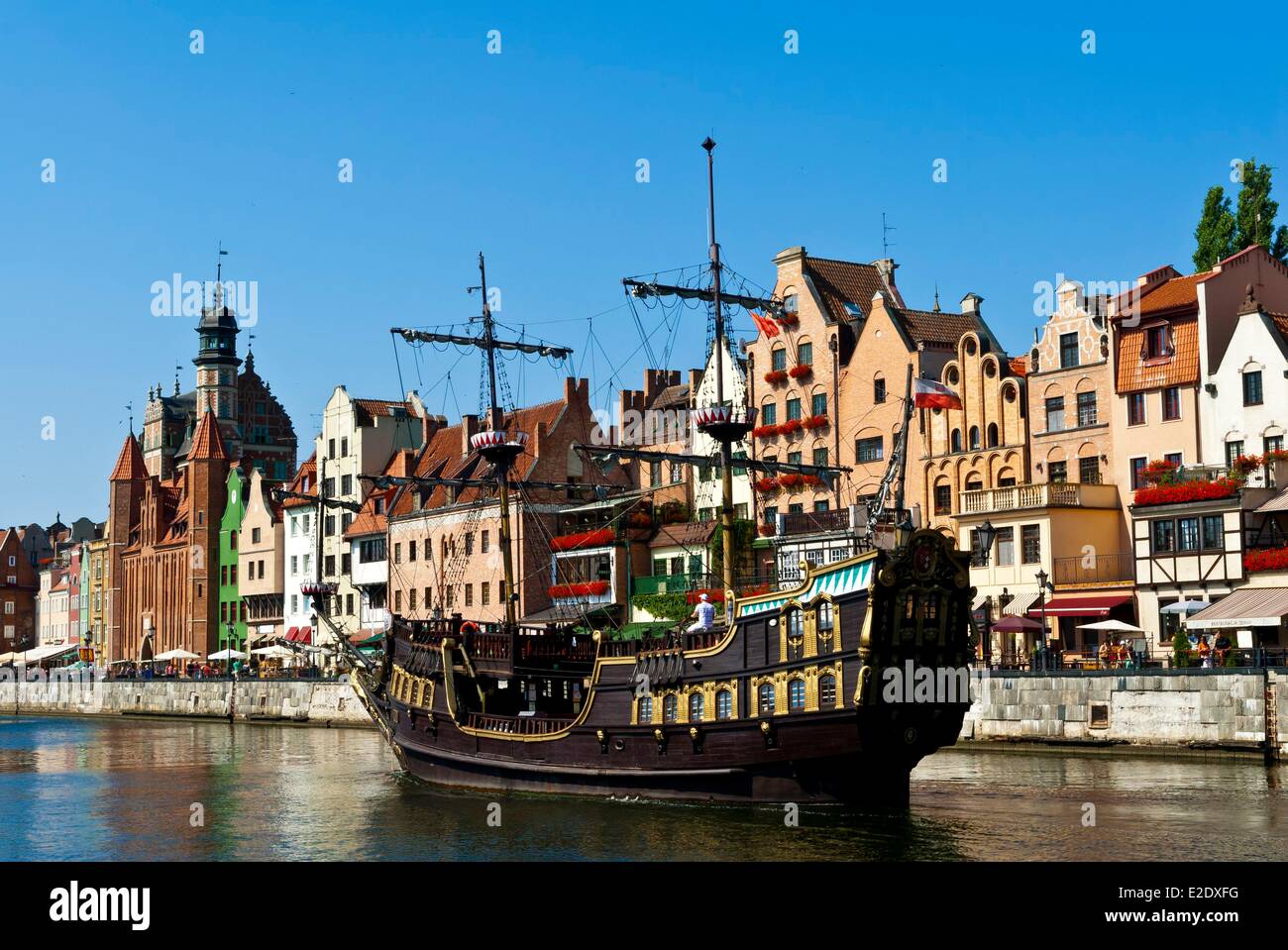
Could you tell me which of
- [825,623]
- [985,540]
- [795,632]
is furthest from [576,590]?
[825,623]

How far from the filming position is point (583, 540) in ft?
268

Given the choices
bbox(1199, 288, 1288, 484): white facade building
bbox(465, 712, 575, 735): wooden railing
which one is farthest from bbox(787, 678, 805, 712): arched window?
bbox(1199, 288, 1288, 484): white facade building

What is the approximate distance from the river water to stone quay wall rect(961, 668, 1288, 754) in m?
0.92

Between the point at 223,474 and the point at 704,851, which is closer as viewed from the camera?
the point at 704,851

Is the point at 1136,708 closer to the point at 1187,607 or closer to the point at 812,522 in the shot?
the point at 1187,607

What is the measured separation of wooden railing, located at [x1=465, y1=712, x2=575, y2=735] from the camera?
147 ft

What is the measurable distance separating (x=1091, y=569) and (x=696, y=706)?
90.7 ft

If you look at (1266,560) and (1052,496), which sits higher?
(1052,496)

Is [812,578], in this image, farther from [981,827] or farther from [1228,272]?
[1228,272]

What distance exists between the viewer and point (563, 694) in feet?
165

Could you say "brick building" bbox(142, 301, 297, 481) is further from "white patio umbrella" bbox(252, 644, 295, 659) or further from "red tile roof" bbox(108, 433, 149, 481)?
"white patio umbrella" bbox(252, 644, 295, 659)

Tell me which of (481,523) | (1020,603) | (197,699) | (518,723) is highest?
(481,523)
